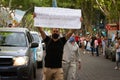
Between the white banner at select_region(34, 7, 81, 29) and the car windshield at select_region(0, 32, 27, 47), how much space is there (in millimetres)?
3510

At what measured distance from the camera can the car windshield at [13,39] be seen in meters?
14.1

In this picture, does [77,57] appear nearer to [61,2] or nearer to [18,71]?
[18,71]

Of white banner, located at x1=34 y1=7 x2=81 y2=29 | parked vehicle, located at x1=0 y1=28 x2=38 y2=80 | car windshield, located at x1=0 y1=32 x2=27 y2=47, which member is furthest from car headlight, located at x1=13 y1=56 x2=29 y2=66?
white banner, located at x1=34 y1=7 x2=81 y2=29

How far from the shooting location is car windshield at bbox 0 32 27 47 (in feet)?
46.3

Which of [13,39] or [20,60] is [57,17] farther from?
[13,39]

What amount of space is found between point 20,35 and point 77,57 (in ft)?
6.82

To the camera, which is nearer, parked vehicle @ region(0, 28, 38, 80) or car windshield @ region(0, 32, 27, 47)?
parked vehicle @ region(0, 28, 38, 80)

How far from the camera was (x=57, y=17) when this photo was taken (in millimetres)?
10719

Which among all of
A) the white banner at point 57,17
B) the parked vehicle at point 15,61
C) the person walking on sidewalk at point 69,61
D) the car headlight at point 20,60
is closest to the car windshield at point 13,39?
the parked vehicle at point 15,61

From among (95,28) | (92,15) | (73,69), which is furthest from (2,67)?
(95,28)

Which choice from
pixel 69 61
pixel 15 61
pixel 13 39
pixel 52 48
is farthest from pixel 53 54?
pixel 13 39

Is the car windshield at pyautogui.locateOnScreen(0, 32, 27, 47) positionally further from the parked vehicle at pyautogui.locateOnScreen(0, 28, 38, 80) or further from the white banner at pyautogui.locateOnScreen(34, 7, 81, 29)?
the white banner at pyautogui.locateOnScreen(34, 7, 81, 29)

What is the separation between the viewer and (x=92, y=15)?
67.5 metres

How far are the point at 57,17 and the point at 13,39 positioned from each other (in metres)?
3.98
